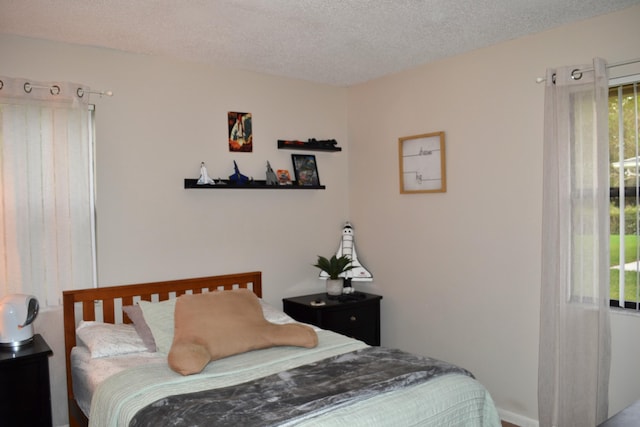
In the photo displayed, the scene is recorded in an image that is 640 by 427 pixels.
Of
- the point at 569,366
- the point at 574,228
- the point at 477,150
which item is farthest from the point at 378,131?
the point at 569,366

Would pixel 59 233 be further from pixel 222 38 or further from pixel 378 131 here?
pixel 378 131

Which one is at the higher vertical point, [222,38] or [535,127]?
[222,38]

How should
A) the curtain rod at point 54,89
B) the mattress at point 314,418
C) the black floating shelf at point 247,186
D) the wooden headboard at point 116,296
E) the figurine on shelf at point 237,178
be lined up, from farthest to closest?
the figurine on shelf at point 237,178, the black floating shelf at point 247,186, the wooden headboard at point 116,296, the curtain rod at point 54,89, the mattress at point 314,418

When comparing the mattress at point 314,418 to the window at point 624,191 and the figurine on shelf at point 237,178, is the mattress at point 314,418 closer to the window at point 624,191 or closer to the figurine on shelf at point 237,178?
the window at point 624,191

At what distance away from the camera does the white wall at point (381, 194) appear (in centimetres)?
324

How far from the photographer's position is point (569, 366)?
2.97 m

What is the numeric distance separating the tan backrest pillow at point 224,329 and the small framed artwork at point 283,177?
126cm

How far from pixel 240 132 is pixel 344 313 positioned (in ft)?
5.11

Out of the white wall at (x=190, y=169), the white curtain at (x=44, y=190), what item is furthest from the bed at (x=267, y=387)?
the white wall at (x=190, y=169)

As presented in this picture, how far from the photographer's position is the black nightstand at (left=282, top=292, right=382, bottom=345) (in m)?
3.84

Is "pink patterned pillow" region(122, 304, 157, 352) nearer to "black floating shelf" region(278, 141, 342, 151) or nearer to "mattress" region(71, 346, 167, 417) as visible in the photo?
"mattress" region(71, 346, 167, 417)

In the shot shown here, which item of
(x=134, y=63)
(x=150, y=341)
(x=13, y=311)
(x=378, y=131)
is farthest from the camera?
(x=378, y=131)

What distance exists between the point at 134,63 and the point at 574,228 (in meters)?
2.89

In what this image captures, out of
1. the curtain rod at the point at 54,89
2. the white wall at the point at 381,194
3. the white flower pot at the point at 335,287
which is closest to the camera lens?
the curtain rod at the point at 54,89
